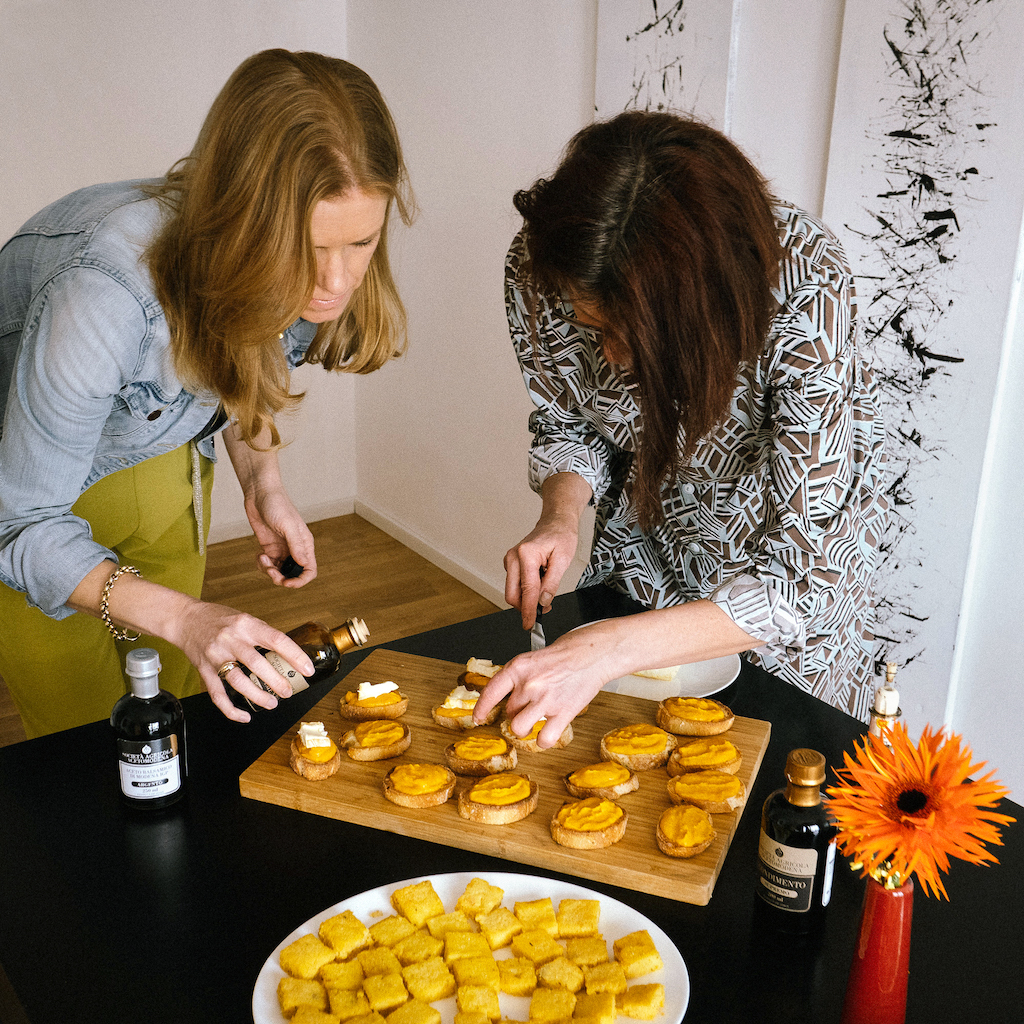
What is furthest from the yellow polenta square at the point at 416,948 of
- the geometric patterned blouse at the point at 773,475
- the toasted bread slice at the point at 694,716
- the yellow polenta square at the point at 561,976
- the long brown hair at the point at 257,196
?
the long brown hair at the point at 257,196

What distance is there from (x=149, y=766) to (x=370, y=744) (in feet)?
0.91

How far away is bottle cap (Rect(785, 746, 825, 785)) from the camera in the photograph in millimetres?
918

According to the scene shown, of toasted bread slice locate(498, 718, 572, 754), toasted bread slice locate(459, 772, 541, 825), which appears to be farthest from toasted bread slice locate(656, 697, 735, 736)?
toasted bread slice locate(459, 772, 541, 825)

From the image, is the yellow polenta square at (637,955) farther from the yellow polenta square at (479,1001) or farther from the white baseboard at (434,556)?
the white baseboard at (434,556)

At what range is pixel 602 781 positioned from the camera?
47.9 inches

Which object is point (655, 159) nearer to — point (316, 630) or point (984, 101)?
point (316, 630)

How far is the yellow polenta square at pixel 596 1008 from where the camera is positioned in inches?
34.5

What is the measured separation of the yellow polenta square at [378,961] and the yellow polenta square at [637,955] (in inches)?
8.5

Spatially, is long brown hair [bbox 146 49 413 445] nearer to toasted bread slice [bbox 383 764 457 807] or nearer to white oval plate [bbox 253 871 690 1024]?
toasted bread slice [bbox 383 764 457 807]

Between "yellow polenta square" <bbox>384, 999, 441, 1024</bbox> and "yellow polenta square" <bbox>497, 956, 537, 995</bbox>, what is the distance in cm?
7

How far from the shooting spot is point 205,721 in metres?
1.39

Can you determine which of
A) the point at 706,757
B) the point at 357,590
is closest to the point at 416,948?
the point at 706,757

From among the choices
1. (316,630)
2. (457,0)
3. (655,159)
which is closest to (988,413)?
(655,159)

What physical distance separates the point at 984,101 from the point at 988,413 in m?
0.62
